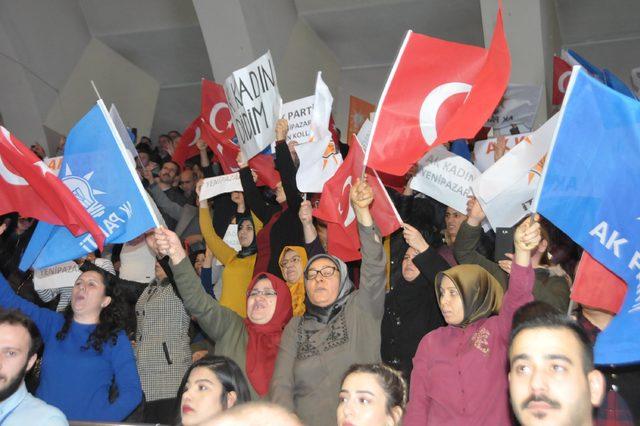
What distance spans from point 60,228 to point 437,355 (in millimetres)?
2051

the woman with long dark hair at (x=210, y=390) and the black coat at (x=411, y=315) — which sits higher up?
the black coat at (x=411, y=315)

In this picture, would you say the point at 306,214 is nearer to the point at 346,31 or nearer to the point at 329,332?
the point at 329,332

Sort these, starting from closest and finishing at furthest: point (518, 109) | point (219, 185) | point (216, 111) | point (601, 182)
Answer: point (601, 182) < point (219, 185) < point (518, 109) < point (216, 111)

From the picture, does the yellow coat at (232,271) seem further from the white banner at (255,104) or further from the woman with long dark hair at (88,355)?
the woman with long dark hair at (88,355)

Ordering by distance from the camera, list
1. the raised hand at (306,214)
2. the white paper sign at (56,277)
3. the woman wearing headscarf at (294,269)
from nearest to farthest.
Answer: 1. the woman wearing headscarf at (294,269)
2. the raised hand at (306,214)
3. the white paper sign at (56,277)

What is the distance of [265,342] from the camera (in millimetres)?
4445

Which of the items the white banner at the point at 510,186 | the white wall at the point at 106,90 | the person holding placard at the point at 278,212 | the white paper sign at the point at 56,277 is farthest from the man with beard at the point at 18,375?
the white wall at the point at 106,90

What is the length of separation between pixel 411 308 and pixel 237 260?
173 cm

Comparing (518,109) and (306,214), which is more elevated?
(518,109)

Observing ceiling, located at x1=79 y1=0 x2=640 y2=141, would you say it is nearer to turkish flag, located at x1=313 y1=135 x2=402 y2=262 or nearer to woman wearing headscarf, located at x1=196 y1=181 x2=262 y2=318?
woman wearing headscarf, located at x1=196 y1=181 x2=262 y2=318

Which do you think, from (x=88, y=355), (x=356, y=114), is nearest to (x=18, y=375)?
(x=88, y=355)

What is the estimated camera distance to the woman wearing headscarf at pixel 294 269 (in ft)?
16.3

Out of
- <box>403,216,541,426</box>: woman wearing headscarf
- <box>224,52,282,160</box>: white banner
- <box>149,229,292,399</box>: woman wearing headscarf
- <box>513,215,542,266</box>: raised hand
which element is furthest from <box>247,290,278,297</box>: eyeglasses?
<box>224,52,282,160</box>: white banner

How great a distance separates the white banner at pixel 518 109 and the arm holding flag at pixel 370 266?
3.38m
